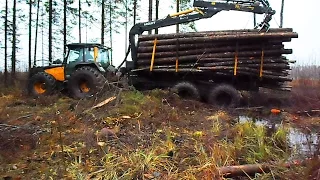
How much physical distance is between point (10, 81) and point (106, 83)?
11455mm

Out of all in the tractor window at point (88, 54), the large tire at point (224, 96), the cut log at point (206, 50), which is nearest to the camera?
the large tire at point (224, 96)

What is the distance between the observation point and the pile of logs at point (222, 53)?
36.5 feet

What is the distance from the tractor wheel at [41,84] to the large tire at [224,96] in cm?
511

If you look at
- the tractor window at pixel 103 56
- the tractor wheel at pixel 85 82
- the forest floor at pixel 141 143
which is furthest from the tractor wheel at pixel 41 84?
the forest floor at pixel 141 143

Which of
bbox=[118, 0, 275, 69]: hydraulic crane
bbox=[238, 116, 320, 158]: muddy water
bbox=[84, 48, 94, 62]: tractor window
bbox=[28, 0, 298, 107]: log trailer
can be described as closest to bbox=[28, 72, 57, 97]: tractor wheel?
bbox=[28, 0, 298, 107]: log trailer

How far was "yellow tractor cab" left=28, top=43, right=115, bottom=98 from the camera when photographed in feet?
36.1

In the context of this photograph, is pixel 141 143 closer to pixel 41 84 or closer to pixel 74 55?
pixel 74 55

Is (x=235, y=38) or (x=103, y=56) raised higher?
(x=235, y=38)

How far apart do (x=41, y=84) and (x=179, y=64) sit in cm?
463

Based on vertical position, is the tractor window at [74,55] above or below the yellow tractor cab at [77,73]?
above

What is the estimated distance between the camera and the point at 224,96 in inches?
450

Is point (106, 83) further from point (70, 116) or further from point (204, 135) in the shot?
point (204, 135)

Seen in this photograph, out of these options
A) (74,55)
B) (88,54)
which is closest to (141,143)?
(88,54)

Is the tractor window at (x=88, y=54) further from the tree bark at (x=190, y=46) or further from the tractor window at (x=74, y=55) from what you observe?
the tree bark at (x=190, y=46)
